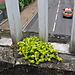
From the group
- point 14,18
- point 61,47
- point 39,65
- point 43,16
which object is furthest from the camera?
point 61,47

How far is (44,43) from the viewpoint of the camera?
10.3ft

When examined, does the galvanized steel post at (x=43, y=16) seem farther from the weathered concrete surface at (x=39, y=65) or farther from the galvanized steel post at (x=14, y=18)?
the weathered concrete surface at (x=39, y=65)

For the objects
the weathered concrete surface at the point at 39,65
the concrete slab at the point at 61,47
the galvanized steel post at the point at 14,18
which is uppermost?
the galvanized steel post at the point at 14,18

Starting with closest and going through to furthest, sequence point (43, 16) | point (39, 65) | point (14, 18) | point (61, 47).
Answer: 1. point (39, 65)
2. point (43, 16)
3. point (14, 18)
4. point (61, 47)

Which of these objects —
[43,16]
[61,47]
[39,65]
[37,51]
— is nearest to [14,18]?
[43,16]

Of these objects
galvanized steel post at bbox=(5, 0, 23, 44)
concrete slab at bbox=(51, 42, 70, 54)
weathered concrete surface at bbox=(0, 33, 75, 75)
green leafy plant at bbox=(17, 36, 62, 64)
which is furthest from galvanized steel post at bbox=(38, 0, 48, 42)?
weathered concrete surface at bbox=(0, 33, 75, 75)

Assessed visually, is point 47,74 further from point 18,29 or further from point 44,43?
point 18,29

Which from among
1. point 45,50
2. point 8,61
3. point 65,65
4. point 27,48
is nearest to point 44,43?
point 45,50

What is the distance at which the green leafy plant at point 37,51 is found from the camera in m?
2.86

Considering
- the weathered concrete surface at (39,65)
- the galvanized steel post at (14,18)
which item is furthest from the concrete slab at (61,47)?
the galvanized steel post at (14,18)

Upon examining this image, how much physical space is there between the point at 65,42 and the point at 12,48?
4.78 ft

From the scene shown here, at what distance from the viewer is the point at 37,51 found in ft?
9.64

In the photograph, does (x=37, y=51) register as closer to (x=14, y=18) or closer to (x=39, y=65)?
(x=39, y=65)

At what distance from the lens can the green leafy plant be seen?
9.38 ft
